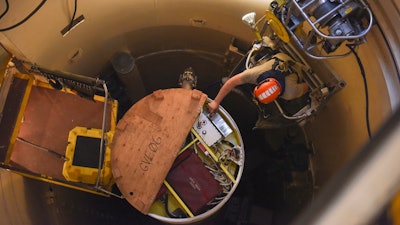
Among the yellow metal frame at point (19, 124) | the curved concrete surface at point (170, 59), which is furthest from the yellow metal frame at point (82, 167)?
the curved concrete surface at point (170, 59)

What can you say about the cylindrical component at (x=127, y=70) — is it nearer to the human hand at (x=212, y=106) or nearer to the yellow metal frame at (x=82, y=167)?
the yellow metal frame at (x=82, y=167)

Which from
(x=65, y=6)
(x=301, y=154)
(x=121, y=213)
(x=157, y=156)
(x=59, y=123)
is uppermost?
(x=65, y=6)

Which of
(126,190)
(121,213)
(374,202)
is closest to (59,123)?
(126,190)

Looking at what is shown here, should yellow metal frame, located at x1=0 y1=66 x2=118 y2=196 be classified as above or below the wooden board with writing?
above

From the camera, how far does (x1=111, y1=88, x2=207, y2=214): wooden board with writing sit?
275cm

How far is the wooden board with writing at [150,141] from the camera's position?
275 centimetres

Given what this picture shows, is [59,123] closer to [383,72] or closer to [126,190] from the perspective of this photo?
[126,190]

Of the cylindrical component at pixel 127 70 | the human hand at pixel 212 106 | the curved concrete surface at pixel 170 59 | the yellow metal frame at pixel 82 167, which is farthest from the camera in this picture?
the cylindrical component at pixel 127 70

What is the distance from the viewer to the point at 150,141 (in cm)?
282

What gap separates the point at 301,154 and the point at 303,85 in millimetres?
935

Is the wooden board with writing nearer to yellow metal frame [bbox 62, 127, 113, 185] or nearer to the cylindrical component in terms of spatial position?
yellow metal frame [bbox 62, 127, 113, 185]

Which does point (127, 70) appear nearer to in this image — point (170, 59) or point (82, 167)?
point (170, 59)

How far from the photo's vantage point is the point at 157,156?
2.78 m

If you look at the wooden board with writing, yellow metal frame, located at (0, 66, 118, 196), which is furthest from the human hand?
yellow metal frame, located at (0, 66, 118, 196)
